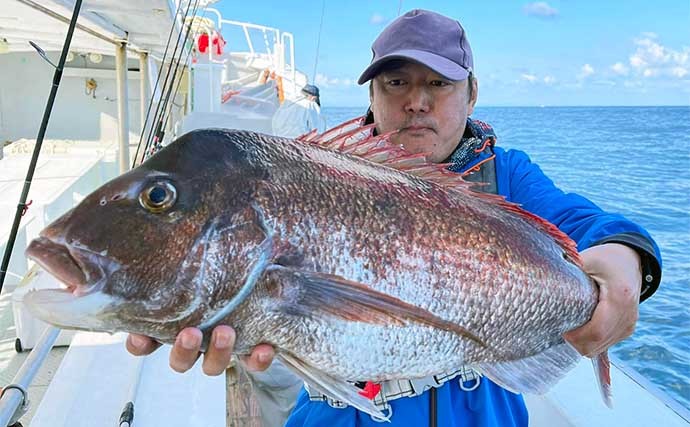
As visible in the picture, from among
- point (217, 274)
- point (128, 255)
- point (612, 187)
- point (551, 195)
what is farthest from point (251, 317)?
point (612, 187)

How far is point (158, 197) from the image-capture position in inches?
40.6

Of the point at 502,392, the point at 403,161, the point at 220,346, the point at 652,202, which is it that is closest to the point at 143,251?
the point at 220,346

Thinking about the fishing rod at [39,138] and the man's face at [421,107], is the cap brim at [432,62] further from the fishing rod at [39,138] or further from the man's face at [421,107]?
the fishing rod at [39,138]

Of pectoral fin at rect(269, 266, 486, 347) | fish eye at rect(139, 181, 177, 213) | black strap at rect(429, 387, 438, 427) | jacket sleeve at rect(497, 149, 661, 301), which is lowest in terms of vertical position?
black strap at rect(429, 387, 438, 427)

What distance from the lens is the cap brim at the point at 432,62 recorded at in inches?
61.4

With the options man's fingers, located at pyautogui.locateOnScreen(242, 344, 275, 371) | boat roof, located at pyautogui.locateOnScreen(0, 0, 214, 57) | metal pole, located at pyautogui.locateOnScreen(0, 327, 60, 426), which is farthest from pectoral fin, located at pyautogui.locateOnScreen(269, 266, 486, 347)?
boat roof, located at pyautogui.locateOnScreen(0, 0, 214, 57)

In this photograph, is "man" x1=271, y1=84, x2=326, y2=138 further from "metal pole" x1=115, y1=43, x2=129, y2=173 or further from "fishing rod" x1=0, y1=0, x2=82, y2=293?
"fishing rod" x1=0, y1=0, x2=82, y2=293

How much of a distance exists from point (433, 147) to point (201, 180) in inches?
35.3

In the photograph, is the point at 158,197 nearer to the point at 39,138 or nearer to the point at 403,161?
the point at 403,161

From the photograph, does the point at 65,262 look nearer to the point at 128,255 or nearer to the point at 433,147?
the point at 128,255

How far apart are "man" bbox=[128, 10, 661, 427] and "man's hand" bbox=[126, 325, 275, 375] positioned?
1.83ft

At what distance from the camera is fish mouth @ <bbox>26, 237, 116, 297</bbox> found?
3.16 ft

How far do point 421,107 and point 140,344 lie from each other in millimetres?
1046

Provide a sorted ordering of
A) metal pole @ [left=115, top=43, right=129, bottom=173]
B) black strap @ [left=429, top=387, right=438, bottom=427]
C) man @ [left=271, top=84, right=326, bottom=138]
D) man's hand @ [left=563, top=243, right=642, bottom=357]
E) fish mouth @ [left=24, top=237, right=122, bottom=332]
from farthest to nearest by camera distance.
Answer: man @ [left=271, top=84, right=326, bottom=138]
metal pole @ [left=115, top=43, right=129, bottom=173]
black strap @ [left=429, top=387, right=438, bottom=427]
man's hand @ [left=563, top=243, right=642, bottom=357]
fish mouth @ [left=24, top=237, right=122, bottom=332]
